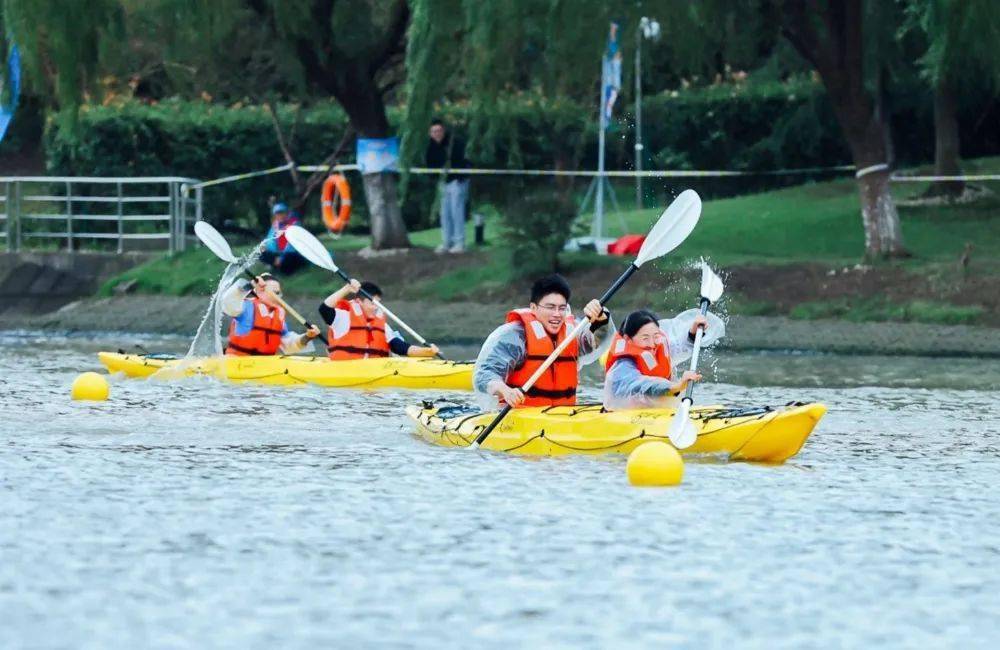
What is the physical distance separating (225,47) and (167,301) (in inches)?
140

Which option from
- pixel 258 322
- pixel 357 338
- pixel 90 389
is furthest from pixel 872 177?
pixel 90 389

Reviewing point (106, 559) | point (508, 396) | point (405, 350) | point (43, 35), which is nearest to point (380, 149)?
point (43, 35)

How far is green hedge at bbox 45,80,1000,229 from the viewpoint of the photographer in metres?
33.4

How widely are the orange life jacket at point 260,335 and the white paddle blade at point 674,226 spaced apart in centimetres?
566

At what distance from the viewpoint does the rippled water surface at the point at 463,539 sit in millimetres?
8891

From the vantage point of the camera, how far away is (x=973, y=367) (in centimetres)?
2144

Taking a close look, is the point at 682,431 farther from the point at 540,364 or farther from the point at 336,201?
the point at 336,201

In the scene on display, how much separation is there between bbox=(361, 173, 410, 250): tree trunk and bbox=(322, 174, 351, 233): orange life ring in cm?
60

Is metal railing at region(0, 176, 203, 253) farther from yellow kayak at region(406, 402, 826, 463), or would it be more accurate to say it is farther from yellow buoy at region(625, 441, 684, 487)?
yellow buoy at region(625, 441, 684, 487)

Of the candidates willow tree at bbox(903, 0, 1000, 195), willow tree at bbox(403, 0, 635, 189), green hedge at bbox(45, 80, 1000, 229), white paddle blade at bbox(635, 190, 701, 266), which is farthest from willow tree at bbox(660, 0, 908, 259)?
white paddle blade at bbox(635, 190, 701, 266)

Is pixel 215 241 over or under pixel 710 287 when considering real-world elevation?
over

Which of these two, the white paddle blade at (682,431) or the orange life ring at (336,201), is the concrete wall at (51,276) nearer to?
the orange life ring at (336,201)

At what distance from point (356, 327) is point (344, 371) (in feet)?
2.40

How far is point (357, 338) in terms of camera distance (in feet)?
65.1
